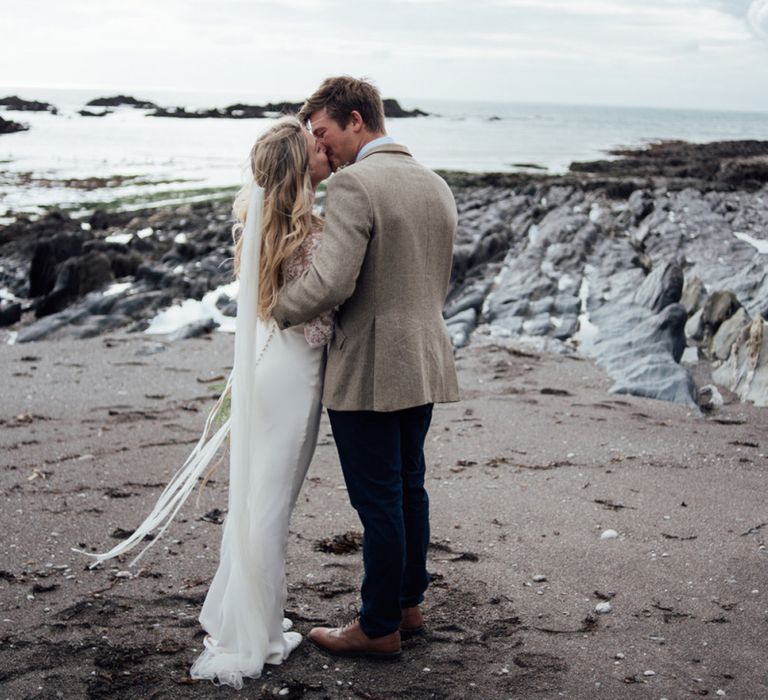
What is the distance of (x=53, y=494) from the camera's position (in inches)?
199

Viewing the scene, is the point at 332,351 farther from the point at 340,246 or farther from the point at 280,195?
the point at 280,195

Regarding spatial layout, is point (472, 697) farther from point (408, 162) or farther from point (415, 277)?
point (408, 162)

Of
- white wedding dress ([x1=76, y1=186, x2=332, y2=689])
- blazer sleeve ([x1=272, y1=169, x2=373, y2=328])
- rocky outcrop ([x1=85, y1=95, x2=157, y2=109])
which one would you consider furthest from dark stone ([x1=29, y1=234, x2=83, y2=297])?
rocky outcrop ([x1=85, y1=95, x2=157, y2=109])

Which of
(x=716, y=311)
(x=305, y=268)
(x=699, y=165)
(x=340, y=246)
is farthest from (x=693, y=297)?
(x=699, y=165)

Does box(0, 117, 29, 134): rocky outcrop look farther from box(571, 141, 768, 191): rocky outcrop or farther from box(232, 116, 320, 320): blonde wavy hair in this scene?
box(232, 116, 320, 320): blonde wavy hair

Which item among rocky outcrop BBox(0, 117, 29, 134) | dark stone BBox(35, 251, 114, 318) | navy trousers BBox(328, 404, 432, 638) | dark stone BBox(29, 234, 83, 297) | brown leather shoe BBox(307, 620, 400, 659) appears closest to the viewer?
navy trousers BBox(328, 404, 432, 638)

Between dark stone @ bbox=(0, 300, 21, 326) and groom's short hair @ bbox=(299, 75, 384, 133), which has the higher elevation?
groom's short hair @ bbox=(299, 75, 384, 133)

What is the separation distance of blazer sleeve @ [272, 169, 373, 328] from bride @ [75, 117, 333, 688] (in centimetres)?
16

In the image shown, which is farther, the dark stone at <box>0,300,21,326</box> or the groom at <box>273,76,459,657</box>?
the dark stone at <box>0,300,21,326</box>

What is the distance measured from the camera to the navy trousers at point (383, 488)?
304cm

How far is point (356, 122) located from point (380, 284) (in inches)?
22.7

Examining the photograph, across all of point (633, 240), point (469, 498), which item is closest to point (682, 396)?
point (469, 498)

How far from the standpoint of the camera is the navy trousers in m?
3.04

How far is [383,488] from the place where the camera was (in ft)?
10.0
